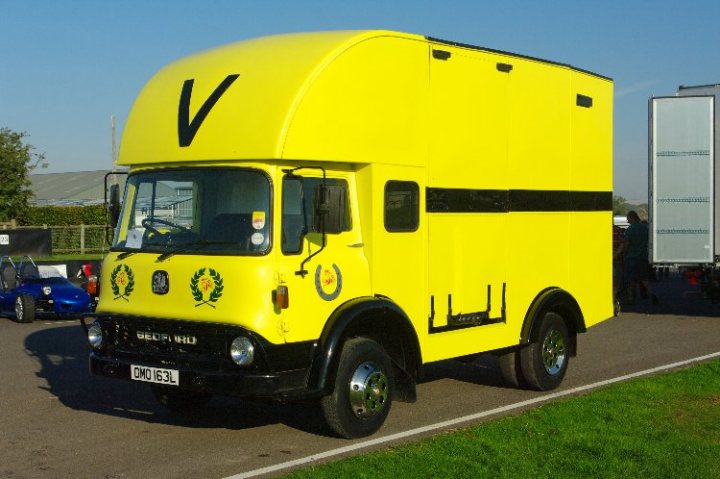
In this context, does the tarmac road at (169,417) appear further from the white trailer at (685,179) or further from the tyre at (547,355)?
the white trailer at (685,179)

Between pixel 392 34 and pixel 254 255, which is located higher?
pixel 392 34

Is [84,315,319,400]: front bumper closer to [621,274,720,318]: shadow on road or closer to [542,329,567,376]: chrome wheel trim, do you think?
[542,329,567,376]: chrome wheel trim

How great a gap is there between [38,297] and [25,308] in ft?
1.36

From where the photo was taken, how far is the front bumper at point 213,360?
26.1 feet

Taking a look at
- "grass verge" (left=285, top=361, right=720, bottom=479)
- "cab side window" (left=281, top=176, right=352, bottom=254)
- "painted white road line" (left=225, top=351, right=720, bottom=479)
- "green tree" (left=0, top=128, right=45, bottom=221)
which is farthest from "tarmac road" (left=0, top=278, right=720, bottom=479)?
"green tree" (left=0, top=128, right=45, bottom=221)

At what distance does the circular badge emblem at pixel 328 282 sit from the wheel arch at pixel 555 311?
2.88 metres

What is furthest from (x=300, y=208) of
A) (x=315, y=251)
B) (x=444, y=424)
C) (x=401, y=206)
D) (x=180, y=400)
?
(x=180, y=400)

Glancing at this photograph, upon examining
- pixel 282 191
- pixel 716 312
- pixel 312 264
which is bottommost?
pixel 716 312

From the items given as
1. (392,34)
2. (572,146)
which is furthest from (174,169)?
(572,146)

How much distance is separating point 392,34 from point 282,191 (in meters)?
1.87

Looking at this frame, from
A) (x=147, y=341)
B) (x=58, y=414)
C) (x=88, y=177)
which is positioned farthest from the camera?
(x=88, y=177)

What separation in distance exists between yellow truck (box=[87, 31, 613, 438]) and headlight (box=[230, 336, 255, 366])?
15 mm

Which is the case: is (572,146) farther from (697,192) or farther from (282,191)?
(697,192)

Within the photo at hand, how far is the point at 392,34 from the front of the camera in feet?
29.8
